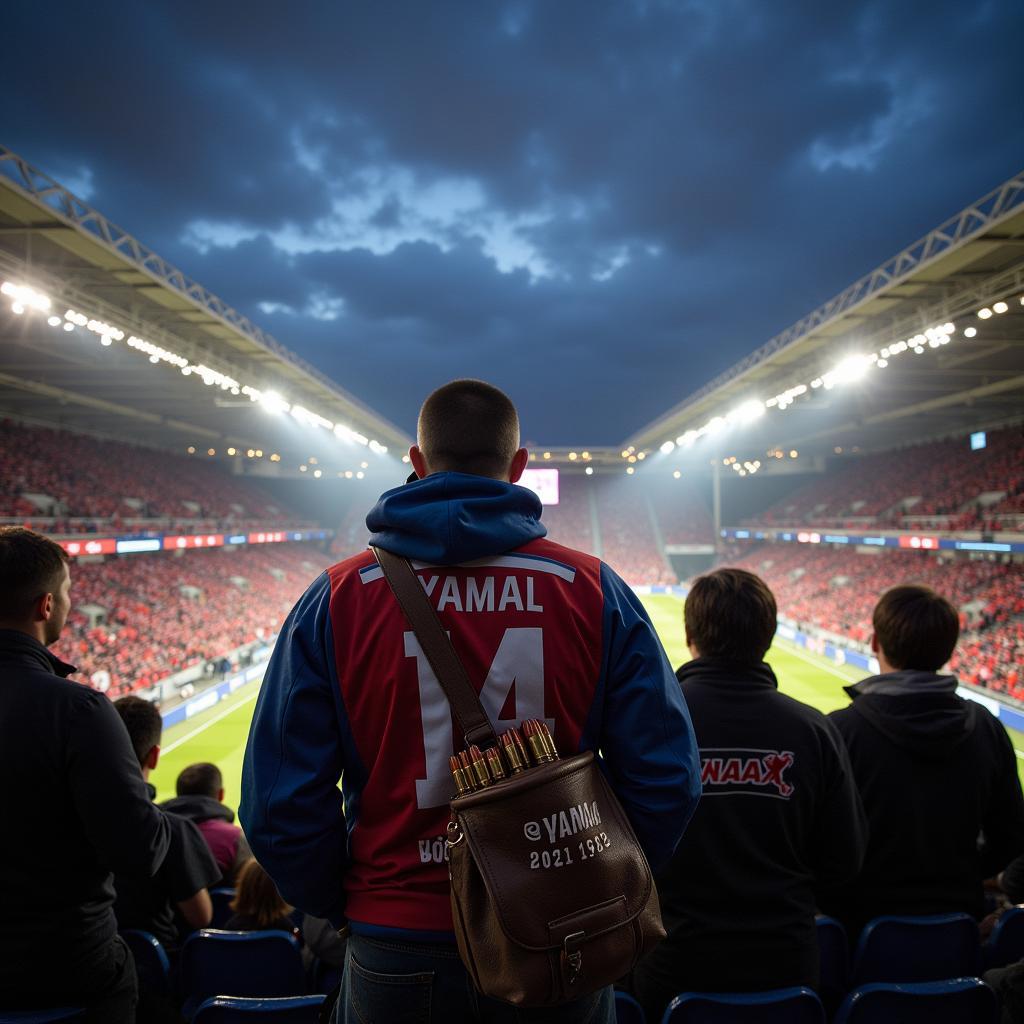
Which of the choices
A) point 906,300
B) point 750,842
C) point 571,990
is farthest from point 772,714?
point 906,300

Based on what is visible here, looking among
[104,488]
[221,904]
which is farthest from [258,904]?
[104,488]

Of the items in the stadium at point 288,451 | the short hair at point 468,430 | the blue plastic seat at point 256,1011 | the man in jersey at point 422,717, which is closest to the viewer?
the man in jersey at point 422,717

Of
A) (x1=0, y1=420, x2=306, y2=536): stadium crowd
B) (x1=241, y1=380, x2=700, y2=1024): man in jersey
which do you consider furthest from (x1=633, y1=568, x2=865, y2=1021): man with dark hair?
(x1=0, y1=420, x2=306, y2=536): stadium crowd

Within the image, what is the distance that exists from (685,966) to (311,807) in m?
1.69

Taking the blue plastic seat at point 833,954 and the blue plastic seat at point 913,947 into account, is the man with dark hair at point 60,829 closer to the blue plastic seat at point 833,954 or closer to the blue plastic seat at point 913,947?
the blue plastic seat at point 833,954

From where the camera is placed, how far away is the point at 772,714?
245cm

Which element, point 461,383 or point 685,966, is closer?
point 461,383

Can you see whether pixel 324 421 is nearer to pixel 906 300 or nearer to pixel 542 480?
pixel 542 480

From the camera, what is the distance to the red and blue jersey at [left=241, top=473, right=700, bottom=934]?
1583mm

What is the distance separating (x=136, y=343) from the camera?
58.7 feet

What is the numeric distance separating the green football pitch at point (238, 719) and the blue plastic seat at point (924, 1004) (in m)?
12.6

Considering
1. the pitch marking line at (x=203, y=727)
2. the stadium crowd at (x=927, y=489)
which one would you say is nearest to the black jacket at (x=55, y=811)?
the pitch marking line at (x=203, y=727)

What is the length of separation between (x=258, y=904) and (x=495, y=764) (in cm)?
293

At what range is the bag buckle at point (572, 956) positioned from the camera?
133 cm
